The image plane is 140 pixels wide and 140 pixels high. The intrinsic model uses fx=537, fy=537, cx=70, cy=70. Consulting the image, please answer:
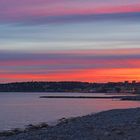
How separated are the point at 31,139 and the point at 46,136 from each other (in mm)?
803

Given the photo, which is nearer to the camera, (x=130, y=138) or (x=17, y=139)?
(x=130, y=138)

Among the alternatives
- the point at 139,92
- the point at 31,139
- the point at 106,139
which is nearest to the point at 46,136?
the point at 31,139

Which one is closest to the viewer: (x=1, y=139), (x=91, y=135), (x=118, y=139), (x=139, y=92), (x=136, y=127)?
(x=118, y=139)

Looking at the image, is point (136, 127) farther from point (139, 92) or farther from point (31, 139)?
point (139, 92)

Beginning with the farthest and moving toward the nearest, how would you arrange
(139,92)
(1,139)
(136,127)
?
(139,92), (1,139), (136,127)

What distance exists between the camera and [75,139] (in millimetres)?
21625

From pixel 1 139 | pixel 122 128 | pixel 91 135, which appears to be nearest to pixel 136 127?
pixel 122 128

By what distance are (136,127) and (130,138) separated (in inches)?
140

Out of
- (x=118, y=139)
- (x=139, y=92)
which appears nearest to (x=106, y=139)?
(x=118, y=139)

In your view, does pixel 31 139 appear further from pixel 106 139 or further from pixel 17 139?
pixel 106 139

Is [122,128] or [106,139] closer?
[106,139]

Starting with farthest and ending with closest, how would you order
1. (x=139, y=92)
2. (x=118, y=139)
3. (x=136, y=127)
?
(x=139, y=92) < (x=136, y=127) < (x=118, y=139)

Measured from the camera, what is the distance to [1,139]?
26.5 meters

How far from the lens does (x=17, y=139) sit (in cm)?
2389
